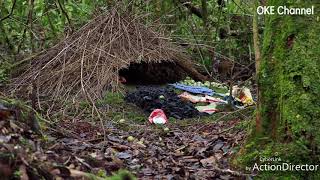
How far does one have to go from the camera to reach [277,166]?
2941mm

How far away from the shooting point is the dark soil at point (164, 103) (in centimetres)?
586

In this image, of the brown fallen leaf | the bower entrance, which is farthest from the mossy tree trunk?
the bower entrance

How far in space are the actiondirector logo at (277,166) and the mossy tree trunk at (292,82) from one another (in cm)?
7

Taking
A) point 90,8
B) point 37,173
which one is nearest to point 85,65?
point 90,8

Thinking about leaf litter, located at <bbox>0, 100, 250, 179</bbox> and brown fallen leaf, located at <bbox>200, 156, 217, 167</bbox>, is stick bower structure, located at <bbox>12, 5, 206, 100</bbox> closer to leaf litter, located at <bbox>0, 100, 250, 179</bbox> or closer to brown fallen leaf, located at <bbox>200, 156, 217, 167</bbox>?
leaf litter, located at <bbox>0, 100, 250, 179</bbox>

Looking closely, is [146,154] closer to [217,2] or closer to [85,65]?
[85,65]

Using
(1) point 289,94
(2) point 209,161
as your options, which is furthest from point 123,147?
(1) point 289,94

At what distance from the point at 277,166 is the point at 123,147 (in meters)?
1.27

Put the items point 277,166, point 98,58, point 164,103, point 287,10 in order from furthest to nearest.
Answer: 1. point 98,58
2. point 164,103
3. point 287,10
4. point 277,166

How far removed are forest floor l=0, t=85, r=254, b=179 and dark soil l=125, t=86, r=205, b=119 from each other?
282 millimetres

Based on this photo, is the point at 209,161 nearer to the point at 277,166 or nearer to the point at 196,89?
the point at 277,166

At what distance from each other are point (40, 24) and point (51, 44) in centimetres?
79

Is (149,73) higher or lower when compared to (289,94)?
lower

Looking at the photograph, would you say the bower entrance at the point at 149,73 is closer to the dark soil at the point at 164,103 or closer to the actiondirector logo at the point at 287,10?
the dark soil at the point at 164,103
